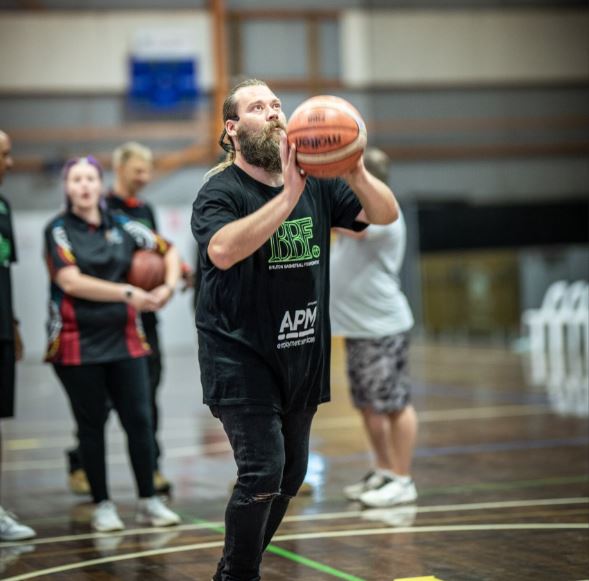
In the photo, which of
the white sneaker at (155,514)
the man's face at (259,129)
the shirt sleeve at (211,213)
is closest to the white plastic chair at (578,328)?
the white sneaker at (155,514)

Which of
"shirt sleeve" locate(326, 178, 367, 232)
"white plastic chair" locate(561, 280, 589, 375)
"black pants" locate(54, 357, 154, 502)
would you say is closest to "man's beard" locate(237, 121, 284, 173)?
"shirt sleeve" locate(326, 178, 367, 232)

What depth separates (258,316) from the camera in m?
3.51

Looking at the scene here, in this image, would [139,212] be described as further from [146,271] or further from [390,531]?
[390,531]

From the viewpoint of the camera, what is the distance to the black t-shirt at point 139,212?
6.14 meters

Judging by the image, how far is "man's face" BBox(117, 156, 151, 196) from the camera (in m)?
6.17

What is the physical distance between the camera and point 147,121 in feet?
71.5

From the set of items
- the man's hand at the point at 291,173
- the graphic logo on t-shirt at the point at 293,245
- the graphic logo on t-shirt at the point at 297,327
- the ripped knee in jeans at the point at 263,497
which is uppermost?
the man's hand at the point at 291,173

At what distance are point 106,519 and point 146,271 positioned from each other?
1.26m

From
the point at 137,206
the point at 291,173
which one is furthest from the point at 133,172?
Result: the point at 291,173

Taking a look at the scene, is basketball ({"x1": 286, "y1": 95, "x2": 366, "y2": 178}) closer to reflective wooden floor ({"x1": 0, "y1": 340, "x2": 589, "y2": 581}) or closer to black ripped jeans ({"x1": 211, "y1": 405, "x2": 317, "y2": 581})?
black ripped jeans ({"x1": 211, "y1": 405, "x2": 317, "y2": 581})

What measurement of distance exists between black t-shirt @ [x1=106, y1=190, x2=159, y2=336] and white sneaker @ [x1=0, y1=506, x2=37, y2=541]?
141 centimetres

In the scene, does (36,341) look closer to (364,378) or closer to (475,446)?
(475,446)

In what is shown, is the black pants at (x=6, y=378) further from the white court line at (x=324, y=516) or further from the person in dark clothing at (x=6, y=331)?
the white court line at (x=324, y=516)

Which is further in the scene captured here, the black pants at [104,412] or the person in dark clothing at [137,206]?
the person in dark clothing at [137,206]
